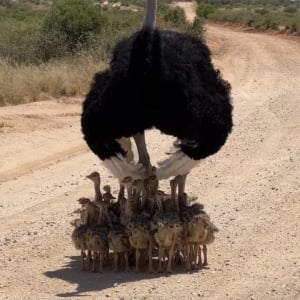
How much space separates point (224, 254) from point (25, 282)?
6.25 feet

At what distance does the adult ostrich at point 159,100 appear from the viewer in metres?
7.10

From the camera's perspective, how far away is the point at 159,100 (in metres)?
7.05

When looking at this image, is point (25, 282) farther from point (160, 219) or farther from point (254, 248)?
point (254, 248)

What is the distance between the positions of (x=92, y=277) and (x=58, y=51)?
16.5 m

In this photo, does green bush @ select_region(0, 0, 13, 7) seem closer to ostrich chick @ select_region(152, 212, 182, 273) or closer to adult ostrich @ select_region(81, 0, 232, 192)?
adult ostrich @ select_region(81, 0, 232, 192)

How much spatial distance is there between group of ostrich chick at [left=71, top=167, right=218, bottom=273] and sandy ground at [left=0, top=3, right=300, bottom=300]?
182 mm

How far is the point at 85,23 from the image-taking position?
2577 cm

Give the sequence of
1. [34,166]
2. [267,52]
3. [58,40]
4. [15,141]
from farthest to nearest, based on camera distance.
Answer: [267,52]
[58,40]
[15,141]
[34,166]

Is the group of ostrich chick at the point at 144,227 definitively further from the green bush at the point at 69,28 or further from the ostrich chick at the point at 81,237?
the green bush at the point at 69,28

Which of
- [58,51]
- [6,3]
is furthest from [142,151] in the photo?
[6,3]

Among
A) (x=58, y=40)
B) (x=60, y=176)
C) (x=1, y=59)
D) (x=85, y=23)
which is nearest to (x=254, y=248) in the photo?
(x=60, y=176)

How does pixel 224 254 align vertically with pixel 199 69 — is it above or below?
below

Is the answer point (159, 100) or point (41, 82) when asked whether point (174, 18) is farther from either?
point (159, 100)

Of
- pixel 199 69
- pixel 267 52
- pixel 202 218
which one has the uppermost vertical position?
pixel 199 69
